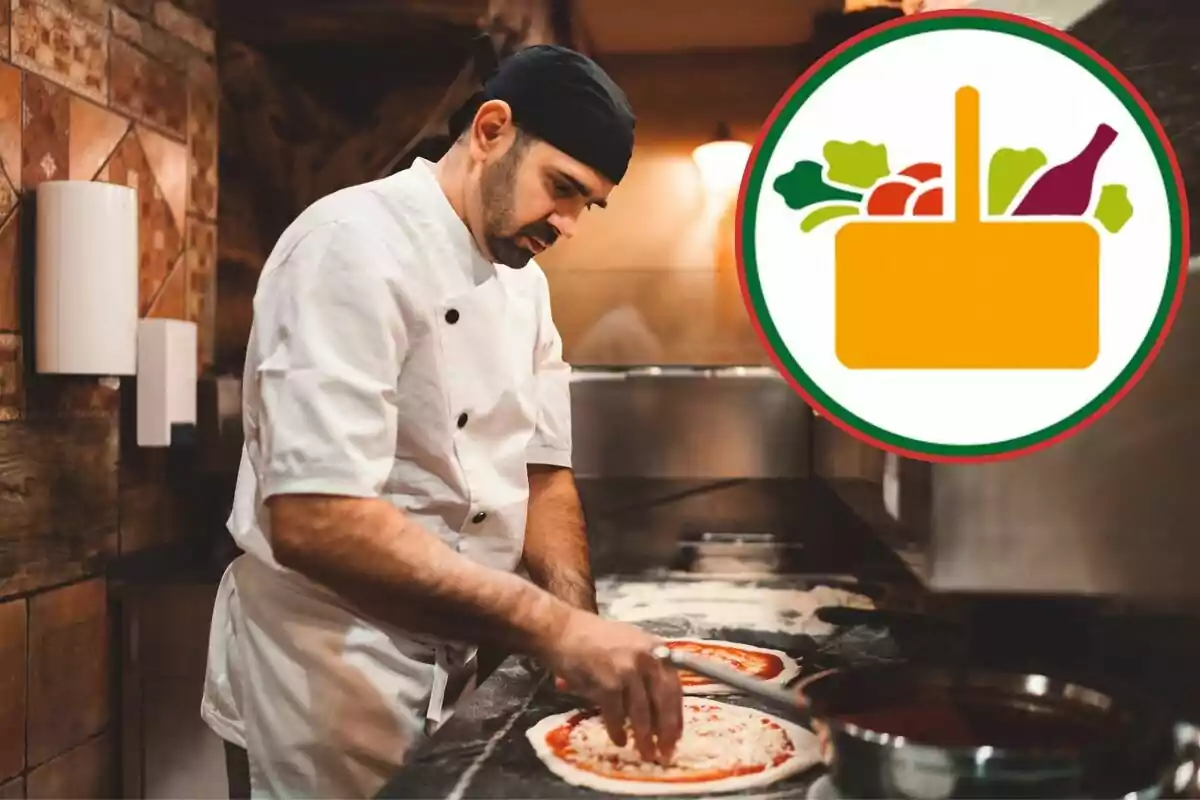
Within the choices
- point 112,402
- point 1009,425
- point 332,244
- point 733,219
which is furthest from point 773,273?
point 112,402

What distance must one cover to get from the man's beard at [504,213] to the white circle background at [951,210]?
317 millimetres

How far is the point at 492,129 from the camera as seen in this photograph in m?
1.10

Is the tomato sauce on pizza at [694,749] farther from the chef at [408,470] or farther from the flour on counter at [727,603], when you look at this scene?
the flour on counter at [727,603]

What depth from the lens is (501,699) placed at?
38.2 inches

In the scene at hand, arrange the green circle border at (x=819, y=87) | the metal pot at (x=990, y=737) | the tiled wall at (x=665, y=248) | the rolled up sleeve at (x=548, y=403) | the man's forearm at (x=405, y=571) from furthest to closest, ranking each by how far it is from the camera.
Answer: the tiled wall at (x=665, y=248)
the rolled up sleeve at (x=548, y=403)
the green circle border at (x=819, y=87)
the man's forearm at (x=405, y=571)
the metal pot at (x=990, y=737)

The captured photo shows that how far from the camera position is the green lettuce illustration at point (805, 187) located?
1241mm

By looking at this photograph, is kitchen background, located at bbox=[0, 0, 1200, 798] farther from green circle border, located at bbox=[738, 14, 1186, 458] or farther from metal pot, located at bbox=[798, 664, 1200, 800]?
metal pot, located at bbox=[798, 664, 1200, 800]

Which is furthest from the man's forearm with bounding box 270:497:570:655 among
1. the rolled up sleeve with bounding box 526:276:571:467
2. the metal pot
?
the rolled up sleeve with bounding box 526:276:571:467

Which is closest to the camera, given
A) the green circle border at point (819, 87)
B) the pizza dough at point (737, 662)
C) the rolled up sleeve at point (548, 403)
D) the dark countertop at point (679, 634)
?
the dark countertop at point (679, 634)

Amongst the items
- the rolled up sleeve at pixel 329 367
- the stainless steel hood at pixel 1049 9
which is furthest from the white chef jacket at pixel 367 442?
the stainless steel hood at pixel 1049 9

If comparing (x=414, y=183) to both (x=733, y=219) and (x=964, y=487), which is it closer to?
(x=733, y=219)

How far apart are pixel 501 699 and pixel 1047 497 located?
2.25ft

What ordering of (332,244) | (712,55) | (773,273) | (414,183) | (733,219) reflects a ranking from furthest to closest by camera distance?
(712,55), (733,219), (773,273), (414,183), (332,244)

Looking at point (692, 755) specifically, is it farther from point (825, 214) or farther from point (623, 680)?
point (825, 214)
